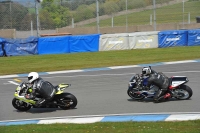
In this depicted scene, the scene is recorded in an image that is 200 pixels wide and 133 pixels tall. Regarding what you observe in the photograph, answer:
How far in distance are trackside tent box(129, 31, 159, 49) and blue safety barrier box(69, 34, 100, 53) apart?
2.45 metres

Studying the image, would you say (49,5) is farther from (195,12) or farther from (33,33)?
(195,12)

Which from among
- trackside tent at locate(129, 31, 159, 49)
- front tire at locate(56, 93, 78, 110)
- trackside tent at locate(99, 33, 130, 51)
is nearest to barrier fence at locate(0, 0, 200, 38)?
trackside tent at locate(99, 33, 130, 51)

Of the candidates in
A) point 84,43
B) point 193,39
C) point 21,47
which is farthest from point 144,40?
point 21,47

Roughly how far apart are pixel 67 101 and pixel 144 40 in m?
18.2

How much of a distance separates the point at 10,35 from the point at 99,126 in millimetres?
24268

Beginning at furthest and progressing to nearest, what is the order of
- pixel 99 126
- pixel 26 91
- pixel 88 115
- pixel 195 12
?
1. pixel 195 12
2. pixel 26 91
3. pixel 88 115
4. pixel 99 126

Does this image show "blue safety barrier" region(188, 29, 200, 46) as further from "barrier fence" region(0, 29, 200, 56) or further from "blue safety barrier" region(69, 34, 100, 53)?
"blue safety barrier" region(69, 34, 100, 53)

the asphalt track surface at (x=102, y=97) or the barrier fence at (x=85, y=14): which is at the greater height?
the barrier fence at (x=85, y=14)

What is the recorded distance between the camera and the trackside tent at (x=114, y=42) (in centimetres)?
3203

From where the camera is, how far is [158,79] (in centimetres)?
1628

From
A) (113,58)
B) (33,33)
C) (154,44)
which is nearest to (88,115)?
(113,58)

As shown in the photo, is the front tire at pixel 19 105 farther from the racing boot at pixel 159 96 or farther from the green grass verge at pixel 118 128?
the racing boot at pixel 159 96

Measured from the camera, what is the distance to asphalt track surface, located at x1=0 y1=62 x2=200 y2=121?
15211mm

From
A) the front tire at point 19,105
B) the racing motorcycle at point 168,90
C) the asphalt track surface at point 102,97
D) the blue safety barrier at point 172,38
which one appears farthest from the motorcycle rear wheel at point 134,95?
the blue safety barrier at point 172,38
